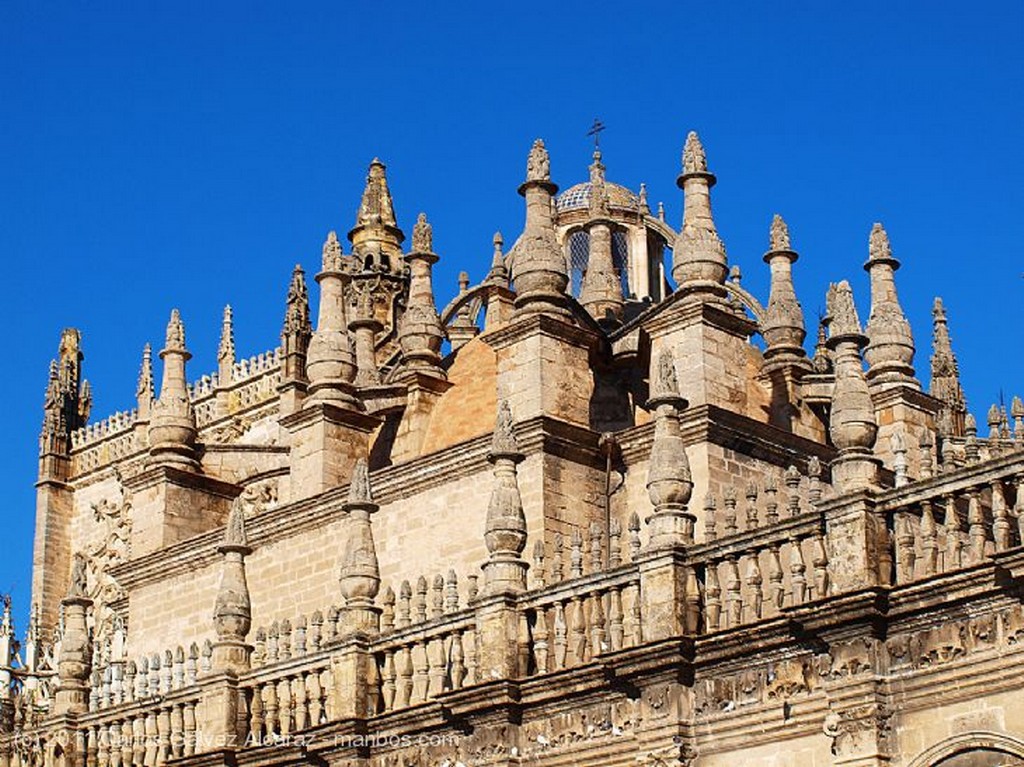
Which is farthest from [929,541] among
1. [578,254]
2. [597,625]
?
[578,254]

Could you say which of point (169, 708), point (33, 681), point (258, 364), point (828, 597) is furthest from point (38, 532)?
point (828, 597)

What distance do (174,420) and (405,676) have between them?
10.7 m

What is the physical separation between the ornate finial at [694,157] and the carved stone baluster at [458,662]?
287 inches

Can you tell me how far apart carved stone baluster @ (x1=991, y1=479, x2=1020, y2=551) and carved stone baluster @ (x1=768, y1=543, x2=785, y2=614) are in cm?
215

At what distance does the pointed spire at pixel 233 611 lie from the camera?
77.0 feet

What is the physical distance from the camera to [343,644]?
21672mm

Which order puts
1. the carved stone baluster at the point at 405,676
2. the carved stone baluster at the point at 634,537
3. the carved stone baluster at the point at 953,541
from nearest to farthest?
the carved stone baluster at the point at 953,541, the carved stone baluster at the point at 634,537, the carved stone baluster at the point at 405,676

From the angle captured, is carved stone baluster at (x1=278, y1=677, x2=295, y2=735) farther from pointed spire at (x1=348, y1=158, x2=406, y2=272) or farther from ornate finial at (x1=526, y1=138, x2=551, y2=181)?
pointed spire at (x1=348, y1=158, x2=406, y2=272)

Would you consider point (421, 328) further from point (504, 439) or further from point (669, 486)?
point (669, 486)

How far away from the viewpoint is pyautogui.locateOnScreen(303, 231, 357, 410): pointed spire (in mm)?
28641

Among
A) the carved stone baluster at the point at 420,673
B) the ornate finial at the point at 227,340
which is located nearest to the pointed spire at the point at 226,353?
the ornate finial at the point at 227,340

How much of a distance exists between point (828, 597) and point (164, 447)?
1631 cm

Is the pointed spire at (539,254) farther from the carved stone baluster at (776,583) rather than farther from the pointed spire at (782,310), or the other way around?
the carved stone baluster at (776,583)

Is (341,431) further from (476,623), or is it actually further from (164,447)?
(476,623)
